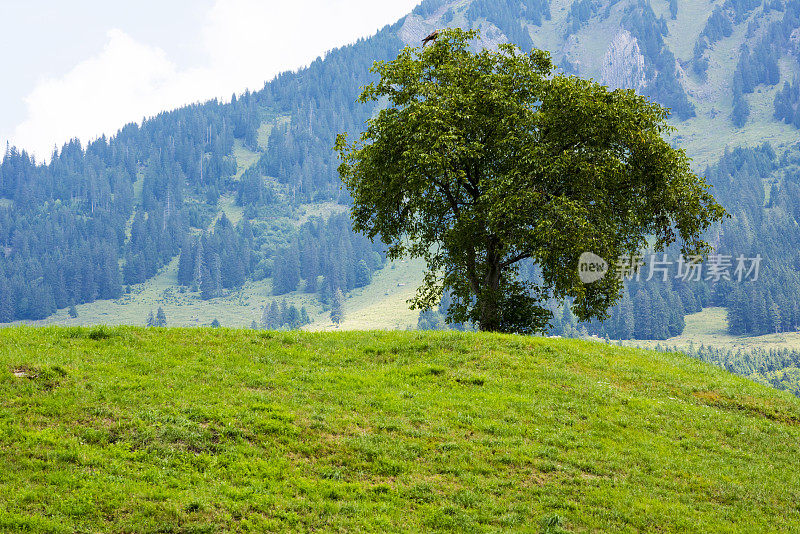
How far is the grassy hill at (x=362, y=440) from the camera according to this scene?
554 inches

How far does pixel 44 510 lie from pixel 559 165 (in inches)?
1073

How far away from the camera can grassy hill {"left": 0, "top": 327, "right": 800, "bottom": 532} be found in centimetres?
1408

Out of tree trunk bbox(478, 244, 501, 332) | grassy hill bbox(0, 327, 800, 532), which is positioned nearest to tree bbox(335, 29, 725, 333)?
tree trunk bbox(478, 244, 501, 332)

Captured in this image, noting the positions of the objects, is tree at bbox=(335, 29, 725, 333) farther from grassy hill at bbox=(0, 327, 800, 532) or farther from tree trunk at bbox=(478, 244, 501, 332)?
grassy hill at bbox=(0, 327, 800, 532)

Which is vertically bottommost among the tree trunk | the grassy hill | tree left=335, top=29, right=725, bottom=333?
the grassy hill

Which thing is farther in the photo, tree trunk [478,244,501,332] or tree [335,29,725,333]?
tree trunk [478,244,501,332]

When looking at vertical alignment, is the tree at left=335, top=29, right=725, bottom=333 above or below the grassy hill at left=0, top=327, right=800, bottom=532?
above

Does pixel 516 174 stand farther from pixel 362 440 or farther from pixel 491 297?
pixel 362 440

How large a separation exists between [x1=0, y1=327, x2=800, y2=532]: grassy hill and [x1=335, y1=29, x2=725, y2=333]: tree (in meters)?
9.47

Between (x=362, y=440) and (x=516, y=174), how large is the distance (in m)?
20.3

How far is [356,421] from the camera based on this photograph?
1900 centimetres

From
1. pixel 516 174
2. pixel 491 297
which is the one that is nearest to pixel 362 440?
pixel 516 174

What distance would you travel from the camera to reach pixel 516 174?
111 ft

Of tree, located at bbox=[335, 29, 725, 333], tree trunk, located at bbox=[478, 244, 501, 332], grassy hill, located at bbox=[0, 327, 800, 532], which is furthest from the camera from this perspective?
tree trunk, located at bbox=[478, 244, 501, 332]
